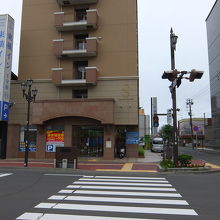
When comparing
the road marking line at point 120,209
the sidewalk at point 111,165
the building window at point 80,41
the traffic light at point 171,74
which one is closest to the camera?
the road marking line at point 120,209

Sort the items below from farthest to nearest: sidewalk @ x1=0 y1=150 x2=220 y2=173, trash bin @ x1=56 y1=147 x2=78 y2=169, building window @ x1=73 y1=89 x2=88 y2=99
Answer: building window @ x1=73 y1=89 x2=88 y2=99 → sidewalk @ x1=0 y1=150 x2=220 y2=173 → trash bin @ x1=56 y1=147 x2=78 y2=169

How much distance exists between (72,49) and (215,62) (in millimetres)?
32217

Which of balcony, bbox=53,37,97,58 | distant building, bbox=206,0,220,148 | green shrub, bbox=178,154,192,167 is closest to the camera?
green shrub, bbox=178,154,192,167

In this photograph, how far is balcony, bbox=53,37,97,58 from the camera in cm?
2936

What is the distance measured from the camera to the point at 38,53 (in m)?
31.3

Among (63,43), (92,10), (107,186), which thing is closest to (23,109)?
(63,43)

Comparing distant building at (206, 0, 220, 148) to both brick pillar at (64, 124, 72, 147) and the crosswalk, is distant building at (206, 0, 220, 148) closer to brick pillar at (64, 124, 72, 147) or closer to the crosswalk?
brick pillar at (64, 124, 72, 147)

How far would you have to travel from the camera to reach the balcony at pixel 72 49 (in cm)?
2936

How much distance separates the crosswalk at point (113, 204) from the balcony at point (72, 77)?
1752 cm

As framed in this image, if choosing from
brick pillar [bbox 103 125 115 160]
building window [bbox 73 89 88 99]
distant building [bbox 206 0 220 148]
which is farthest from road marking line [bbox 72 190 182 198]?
distant building [bbox 206 0 220 148]

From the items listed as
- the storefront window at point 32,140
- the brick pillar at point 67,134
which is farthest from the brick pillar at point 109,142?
the storefront window at point 32,140

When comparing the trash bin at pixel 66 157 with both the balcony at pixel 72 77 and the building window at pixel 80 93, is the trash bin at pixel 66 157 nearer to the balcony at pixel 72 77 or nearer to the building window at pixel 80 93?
the balcony at pixel 72 77

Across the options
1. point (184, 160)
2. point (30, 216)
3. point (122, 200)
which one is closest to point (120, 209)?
point (122, 200)

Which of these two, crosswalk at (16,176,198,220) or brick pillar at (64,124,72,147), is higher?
brick pillar at (64,124,72,147)
